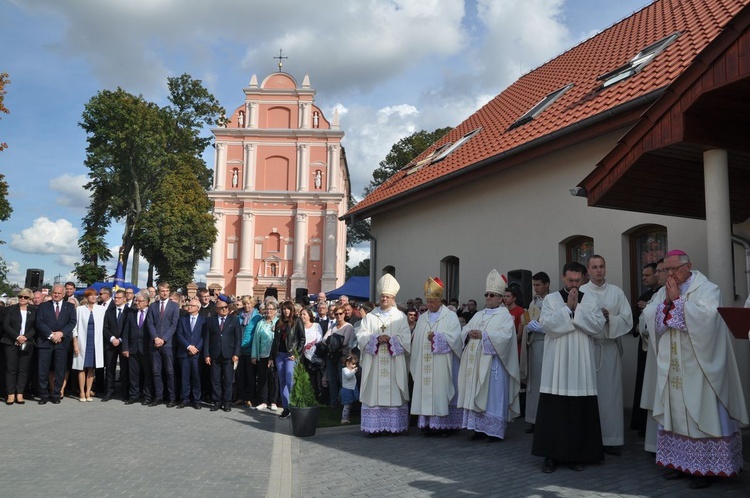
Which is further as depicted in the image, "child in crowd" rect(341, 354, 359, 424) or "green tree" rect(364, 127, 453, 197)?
"green tree" rect(364, 127, 453, 197)

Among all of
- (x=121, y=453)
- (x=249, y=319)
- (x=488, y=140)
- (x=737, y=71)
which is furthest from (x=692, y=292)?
(x=488, y=140)

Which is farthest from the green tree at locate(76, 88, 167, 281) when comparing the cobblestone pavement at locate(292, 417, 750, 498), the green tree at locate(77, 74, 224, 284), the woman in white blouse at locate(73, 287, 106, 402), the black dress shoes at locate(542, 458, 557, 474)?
the black dress shoes at locate(542, 458, 557, 474)

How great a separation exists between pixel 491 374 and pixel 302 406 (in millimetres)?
2565

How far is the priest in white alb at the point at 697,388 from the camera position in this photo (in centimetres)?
548

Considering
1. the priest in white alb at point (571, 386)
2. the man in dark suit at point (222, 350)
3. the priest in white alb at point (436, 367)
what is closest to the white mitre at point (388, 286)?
the priest in white alb at point (436, 367)

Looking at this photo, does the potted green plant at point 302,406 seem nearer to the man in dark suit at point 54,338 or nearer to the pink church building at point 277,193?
the man in dark suit at point 54,338

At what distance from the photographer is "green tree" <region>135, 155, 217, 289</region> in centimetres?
3931

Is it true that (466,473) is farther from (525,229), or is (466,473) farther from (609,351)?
(525,229)

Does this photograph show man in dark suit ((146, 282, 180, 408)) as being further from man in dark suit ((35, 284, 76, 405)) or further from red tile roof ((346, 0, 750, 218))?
red tile roof ((346, 0, 750, 218))

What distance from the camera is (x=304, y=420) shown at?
8.56m

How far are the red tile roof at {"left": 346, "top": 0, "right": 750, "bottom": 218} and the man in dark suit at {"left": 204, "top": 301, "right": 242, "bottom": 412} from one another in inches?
221

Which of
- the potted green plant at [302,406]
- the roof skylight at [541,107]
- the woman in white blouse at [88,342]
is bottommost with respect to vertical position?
the potted green plant at [302,406]

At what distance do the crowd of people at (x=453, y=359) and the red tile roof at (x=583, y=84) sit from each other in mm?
3098

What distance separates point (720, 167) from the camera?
6254 mm
